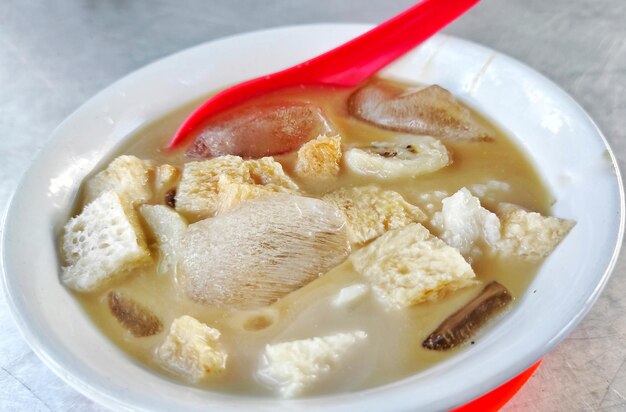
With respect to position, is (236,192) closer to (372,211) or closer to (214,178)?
(214,178)

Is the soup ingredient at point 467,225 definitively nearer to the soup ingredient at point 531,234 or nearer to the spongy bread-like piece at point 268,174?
the soup ingredient at point 531,234

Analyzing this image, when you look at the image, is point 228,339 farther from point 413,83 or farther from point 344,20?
point 344,20

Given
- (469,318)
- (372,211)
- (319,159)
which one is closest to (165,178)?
(319,159)

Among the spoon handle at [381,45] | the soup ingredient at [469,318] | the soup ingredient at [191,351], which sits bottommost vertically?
the soup ingredient at [191,351]

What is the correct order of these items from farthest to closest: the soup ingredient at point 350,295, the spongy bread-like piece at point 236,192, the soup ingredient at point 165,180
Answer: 1. the soup ingredient at point 165,180
2. the spongy bread-like piece at point 236,192
3. the soup ingredient at point 350,295

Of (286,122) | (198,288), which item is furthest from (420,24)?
(198,288)

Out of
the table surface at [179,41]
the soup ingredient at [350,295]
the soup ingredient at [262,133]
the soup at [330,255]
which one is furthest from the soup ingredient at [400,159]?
the table surface at [179,41]

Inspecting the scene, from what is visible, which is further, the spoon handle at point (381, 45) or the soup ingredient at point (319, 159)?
the spoon handle at point (381, 45)
